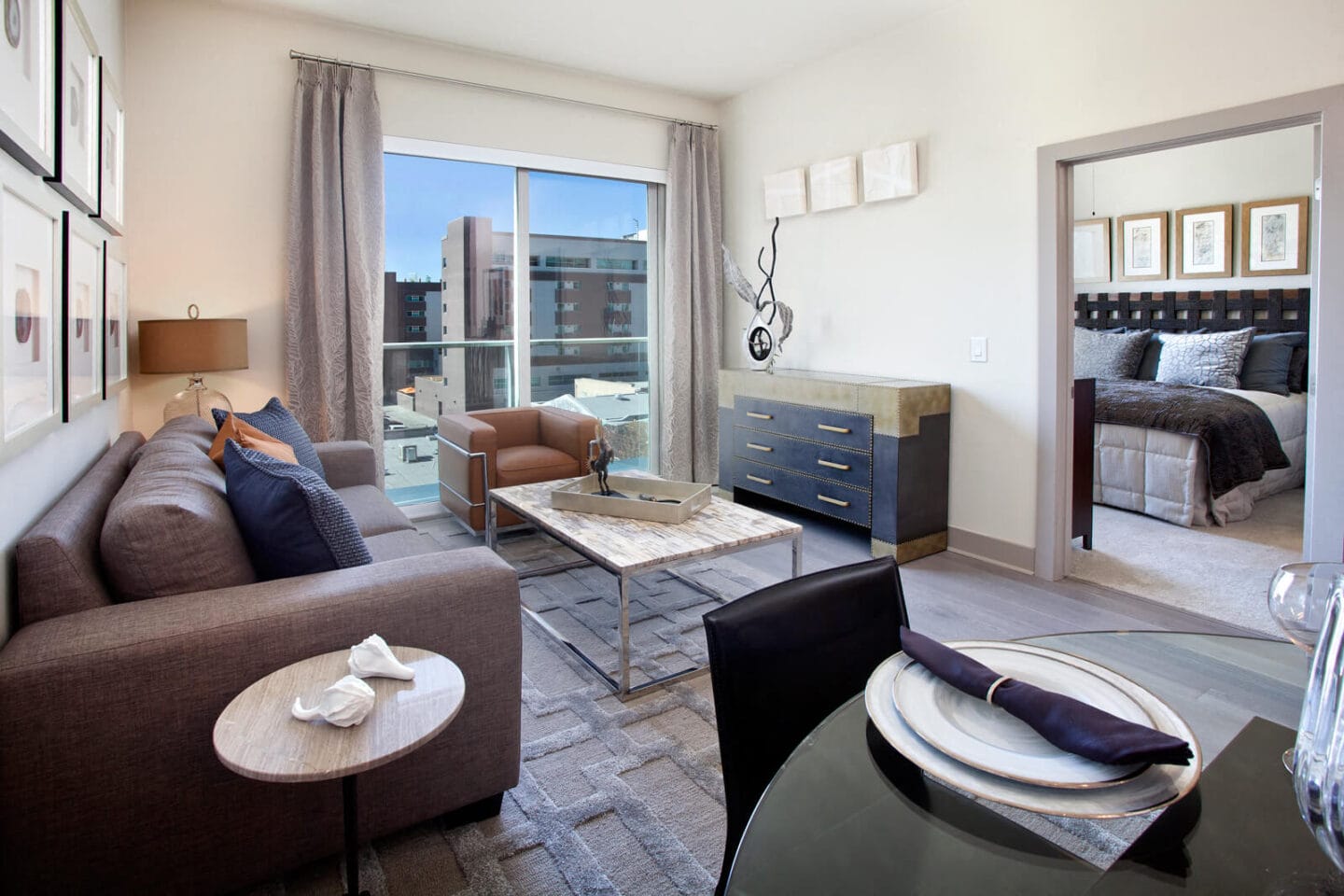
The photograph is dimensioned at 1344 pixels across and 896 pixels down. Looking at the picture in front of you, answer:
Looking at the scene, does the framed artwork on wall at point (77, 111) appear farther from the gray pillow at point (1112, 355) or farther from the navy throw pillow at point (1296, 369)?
the navy throw pillow at point (1296, 369)

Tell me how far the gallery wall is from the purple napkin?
5333mm

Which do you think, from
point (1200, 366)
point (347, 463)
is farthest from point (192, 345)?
point (1200, 366)

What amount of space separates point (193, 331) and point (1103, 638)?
3735mm

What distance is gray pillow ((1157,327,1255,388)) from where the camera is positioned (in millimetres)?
5449

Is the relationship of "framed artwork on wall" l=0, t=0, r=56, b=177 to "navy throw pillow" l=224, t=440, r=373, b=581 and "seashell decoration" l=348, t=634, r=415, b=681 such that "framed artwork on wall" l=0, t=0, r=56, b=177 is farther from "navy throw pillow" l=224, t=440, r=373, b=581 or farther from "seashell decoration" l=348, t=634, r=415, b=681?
"seashell decoration" l=348, t=634, r=415, b=681

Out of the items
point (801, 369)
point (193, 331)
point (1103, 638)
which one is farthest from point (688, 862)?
point (801, 369)

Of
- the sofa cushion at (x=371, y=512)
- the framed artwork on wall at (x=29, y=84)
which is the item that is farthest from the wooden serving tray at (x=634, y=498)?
the framed artwork on wall at (x=29, y=84)

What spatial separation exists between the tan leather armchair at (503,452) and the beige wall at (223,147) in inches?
38.4

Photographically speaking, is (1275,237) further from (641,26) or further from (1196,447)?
(641,26)

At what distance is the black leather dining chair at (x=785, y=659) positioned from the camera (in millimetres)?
1206

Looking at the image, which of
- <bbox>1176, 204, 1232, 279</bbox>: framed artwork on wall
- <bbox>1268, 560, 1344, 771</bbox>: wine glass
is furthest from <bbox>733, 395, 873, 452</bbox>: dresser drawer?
<bbox>1176, 204, 1232, 279</bbox>: framed artwork on wall

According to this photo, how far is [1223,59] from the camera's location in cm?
292

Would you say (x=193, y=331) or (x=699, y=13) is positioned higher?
(x=699, y=13)

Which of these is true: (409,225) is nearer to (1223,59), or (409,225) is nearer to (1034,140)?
(1034,140)
